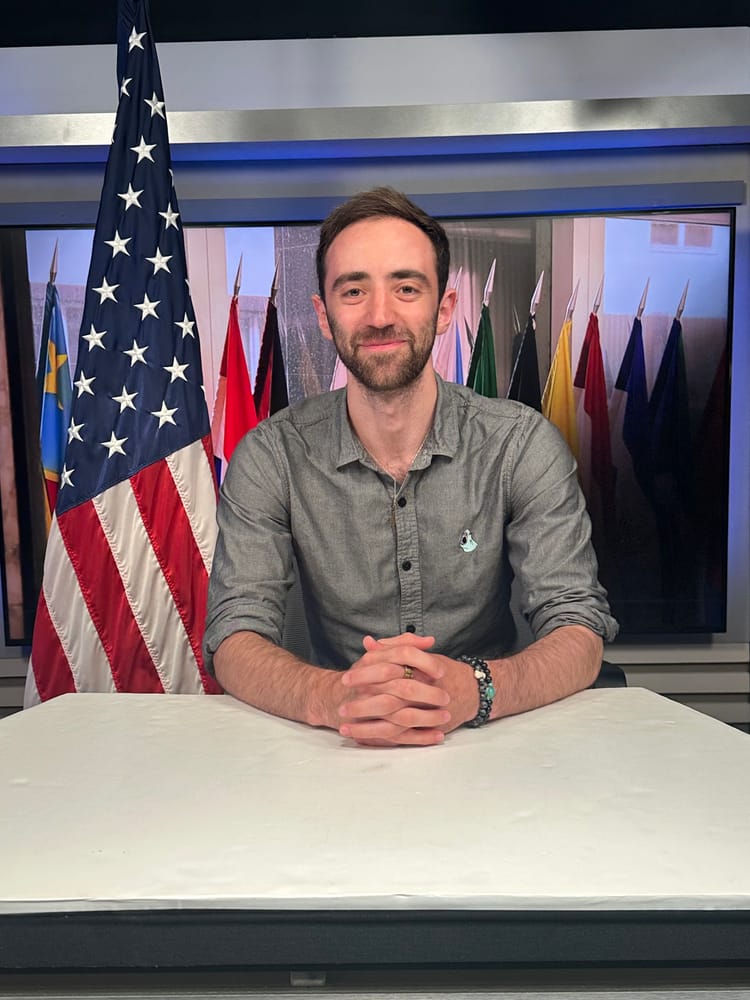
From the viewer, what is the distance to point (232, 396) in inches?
111

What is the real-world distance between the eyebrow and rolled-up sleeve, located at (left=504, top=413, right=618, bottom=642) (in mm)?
363

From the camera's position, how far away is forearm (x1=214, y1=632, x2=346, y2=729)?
1146mm

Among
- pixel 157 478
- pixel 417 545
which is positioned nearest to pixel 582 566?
pixel 417 545

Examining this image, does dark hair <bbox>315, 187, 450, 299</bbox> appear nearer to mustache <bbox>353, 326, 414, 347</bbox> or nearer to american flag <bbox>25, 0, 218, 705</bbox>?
mustache <bbox>353, 326, 414, 347</bbox>

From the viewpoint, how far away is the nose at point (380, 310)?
1.64 m

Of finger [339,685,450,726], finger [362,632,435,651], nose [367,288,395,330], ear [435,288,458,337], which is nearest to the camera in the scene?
finger [339,685,450,726]

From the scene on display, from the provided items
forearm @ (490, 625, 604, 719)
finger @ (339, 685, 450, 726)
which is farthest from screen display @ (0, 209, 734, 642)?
finger @ (339, 685, 450, 726)

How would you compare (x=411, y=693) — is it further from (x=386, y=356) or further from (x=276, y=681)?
(x=386, y=356)

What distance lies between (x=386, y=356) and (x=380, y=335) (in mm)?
42

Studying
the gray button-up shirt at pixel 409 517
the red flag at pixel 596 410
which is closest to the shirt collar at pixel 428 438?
the gray button-up shirt at pixel 409 517

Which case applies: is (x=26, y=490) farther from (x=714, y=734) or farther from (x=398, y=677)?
(x=714, y=734)

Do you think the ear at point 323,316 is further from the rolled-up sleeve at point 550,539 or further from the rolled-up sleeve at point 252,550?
the rolled-up sleeve at point 550,539

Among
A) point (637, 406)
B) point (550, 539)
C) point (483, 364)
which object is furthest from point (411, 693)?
point (637, 406)

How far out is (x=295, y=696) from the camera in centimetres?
120
